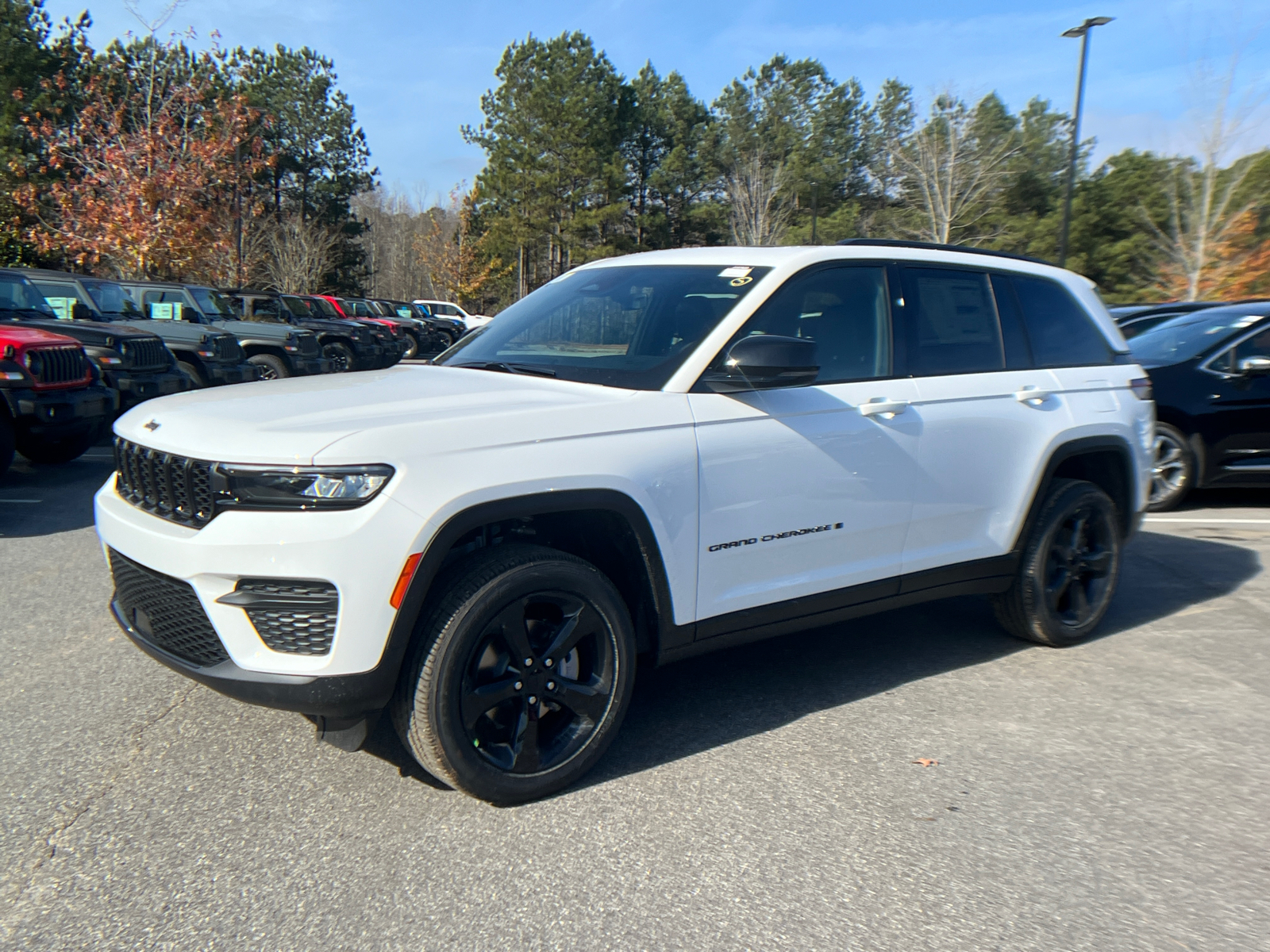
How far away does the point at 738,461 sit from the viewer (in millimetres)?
3449

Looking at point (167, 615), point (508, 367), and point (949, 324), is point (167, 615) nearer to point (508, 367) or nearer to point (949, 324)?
point (508, 367)

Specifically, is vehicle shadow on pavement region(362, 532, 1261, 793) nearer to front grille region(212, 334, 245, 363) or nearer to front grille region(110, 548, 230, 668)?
front grille region(110, 548, 230, 668)

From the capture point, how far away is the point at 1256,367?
312 inches

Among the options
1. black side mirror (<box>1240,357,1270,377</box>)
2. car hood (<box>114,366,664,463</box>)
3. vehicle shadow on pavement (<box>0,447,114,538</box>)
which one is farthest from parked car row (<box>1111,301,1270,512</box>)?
vehicle shadow on pavement (<box>0,447,114,538</box>)

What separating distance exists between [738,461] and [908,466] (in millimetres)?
912

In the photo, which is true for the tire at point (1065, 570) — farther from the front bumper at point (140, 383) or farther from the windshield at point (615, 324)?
the front bumper at point (140, 383)

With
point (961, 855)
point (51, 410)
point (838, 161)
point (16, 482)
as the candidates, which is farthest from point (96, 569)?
point (838, 161)

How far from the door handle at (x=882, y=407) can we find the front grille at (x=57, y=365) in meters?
7.42

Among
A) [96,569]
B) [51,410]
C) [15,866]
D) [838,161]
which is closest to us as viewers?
[15,866]

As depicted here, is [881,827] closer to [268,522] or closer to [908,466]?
[908,466]

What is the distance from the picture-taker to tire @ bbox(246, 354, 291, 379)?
49.6 ft

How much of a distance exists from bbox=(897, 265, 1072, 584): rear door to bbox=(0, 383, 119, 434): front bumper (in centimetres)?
735

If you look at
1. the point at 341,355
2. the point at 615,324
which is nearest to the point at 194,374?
the point at 341,355

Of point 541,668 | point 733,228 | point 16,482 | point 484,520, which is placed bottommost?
point 16,482
